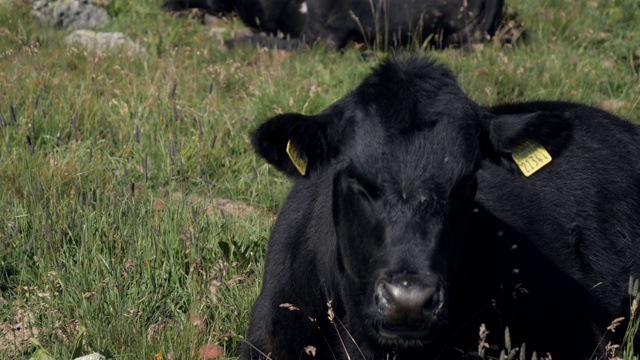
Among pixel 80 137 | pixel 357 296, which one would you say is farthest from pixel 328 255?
pixel 80 137

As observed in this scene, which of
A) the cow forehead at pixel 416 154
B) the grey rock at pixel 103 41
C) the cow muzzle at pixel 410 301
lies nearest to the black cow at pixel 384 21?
the grey rock at pixel 103 41

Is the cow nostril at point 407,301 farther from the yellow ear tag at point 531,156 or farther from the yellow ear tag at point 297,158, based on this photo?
the yellow ear tag at point 531,156

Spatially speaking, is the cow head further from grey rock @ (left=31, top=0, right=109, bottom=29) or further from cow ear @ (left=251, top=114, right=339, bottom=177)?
grey rock @ (left=31, top=0, right=109, bottom=29)

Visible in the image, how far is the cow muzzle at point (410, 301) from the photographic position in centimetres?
379

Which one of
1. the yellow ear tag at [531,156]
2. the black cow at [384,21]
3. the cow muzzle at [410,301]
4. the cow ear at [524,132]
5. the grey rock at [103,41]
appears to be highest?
the cow ear at [524,132]

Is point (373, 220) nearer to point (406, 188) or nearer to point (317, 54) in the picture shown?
point (406, 188)

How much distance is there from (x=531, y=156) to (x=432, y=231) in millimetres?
726

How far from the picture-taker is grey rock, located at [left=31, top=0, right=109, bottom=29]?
396 inches

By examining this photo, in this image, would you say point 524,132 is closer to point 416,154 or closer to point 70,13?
point 416,154

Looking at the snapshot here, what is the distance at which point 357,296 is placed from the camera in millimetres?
4375

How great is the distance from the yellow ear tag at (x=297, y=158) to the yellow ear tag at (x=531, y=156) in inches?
33.8

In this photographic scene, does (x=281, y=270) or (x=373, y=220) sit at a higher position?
(x=373, y=220)

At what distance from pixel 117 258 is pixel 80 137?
1.92 meters

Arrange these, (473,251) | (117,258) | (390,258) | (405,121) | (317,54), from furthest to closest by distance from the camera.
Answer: (317,54) → (117,258) → (473,251) → (405,121) → (390,258)
